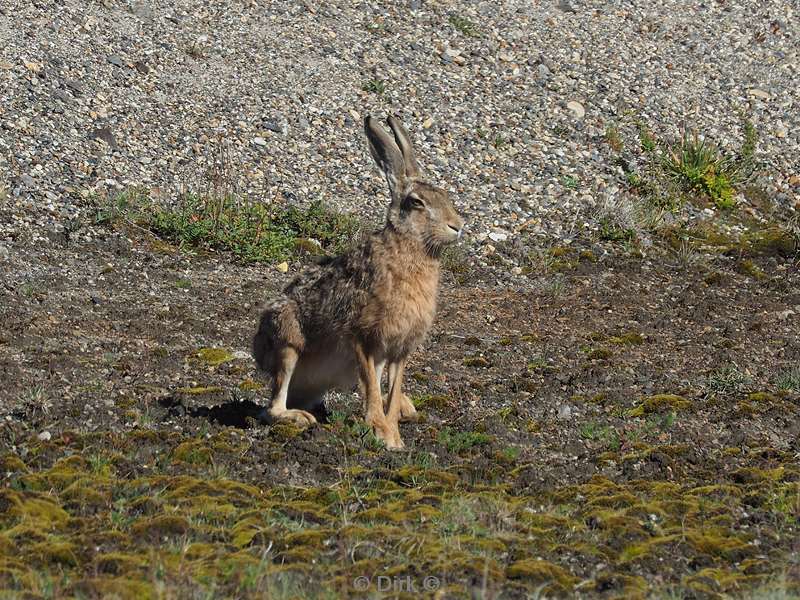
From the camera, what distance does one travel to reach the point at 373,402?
8227 millimetres

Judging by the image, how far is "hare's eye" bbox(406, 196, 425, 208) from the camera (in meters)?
8.45

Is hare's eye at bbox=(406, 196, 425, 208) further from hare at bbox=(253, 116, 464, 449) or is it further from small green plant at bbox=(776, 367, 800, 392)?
small green plant at bbox=(776, 367, 800, 392)

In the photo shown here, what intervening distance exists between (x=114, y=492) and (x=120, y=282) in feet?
20.0

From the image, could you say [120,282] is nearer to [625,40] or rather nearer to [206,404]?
[206,404]

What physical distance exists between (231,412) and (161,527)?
273 centimetres

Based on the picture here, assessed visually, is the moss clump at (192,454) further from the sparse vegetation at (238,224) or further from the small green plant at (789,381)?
the sparse vegetation at (238,224)

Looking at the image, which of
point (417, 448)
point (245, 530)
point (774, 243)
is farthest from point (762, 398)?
point (774, 243)

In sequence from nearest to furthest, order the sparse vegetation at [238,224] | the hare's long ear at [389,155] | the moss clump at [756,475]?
the moss clump at [756,475] < the hare's long ear at [389,155] < the sparse vegetation at [238,224]

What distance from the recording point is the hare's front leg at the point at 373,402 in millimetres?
8125

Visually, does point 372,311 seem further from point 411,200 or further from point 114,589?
point 114,589

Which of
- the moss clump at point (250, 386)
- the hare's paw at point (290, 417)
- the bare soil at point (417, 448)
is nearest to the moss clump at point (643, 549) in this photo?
the bare soil at point (417, 448)

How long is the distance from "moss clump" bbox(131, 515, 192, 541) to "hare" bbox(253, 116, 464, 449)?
2309 mm

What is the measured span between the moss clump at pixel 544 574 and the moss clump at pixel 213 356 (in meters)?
5.14

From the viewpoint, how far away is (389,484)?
23.3ft
